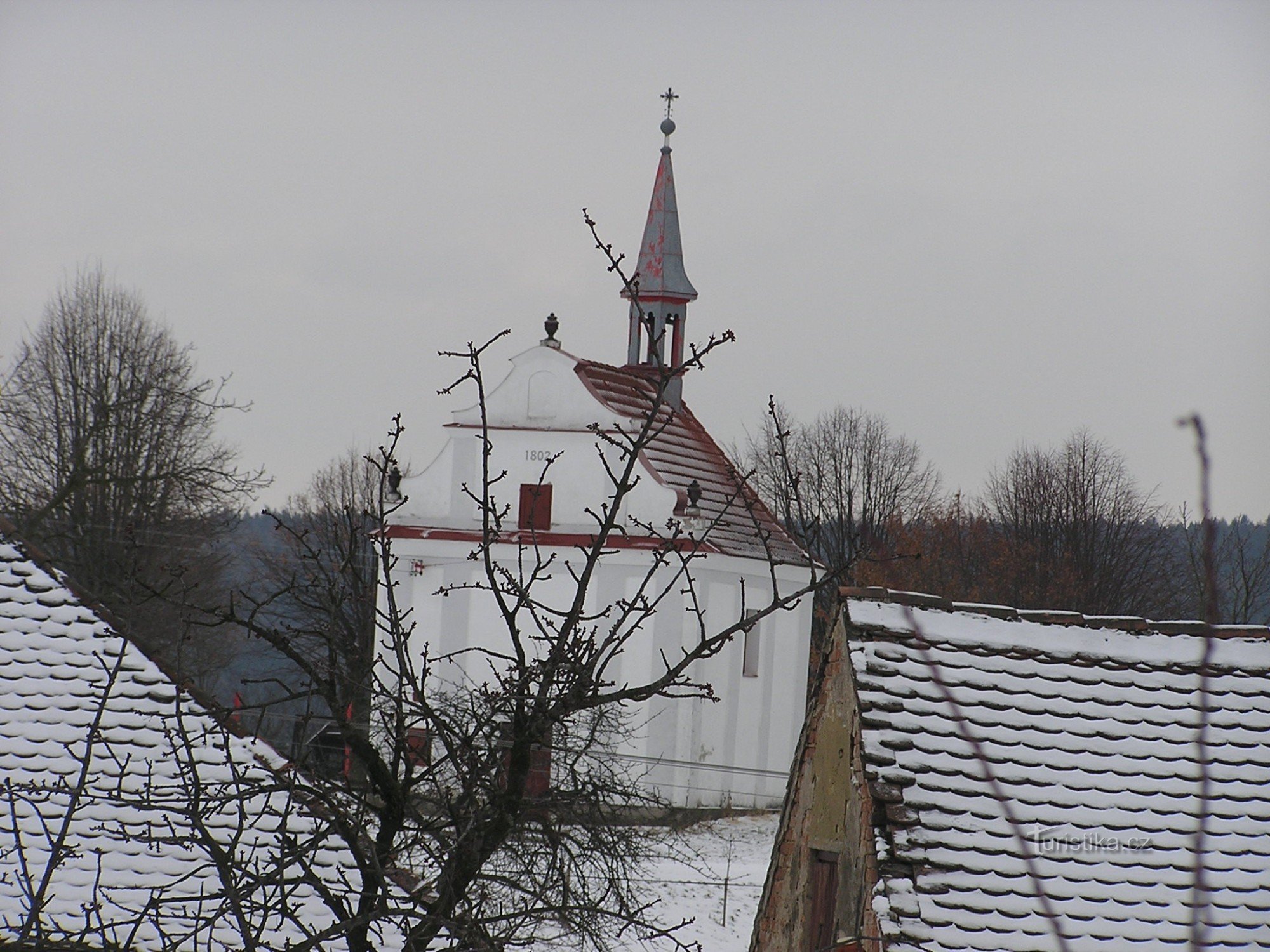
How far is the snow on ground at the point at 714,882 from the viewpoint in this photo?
1962 cm

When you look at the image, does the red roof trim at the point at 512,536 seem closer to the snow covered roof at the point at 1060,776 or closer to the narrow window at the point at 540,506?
the narrow window at the point at 540,506

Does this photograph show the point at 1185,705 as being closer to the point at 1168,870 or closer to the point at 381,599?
the point at 1168,870

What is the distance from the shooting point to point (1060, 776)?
329 inches

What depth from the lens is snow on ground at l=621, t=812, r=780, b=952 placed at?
64.4ft

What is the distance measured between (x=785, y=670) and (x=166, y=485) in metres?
14.9

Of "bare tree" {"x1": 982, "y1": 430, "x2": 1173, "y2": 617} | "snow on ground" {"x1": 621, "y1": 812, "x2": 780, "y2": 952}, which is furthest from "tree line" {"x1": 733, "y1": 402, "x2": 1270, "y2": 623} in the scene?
"snow on ground" {"x1": 621, "y1": 812, "x2": 780, "y2": 952}

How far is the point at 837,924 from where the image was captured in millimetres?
8602

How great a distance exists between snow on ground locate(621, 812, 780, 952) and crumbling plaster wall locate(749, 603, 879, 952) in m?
7.60

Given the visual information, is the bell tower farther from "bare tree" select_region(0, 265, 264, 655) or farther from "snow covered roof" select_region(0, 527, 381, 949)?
"snow covered roof" select_region(0, 527, 381, 949)

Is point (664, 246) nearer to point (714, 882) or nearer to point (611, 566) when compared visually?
point (611, 566)

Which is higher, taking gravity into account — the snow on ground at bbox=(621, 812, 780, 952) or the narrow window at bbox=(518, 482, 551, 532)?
the narrow window at bbox=(518, 482, 551, 532)

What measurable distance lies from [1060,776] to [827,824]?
1.51 m

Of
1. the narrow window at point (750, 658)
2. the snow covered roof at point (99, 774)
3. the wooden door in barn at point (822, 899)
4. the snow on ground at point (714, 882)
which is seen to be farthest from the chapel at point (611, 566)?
the wooden door in barn at point (822, 899)

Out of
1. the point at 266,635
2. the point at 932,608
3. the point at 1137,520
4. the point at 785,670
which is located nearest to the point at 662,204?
the point at 785,670
